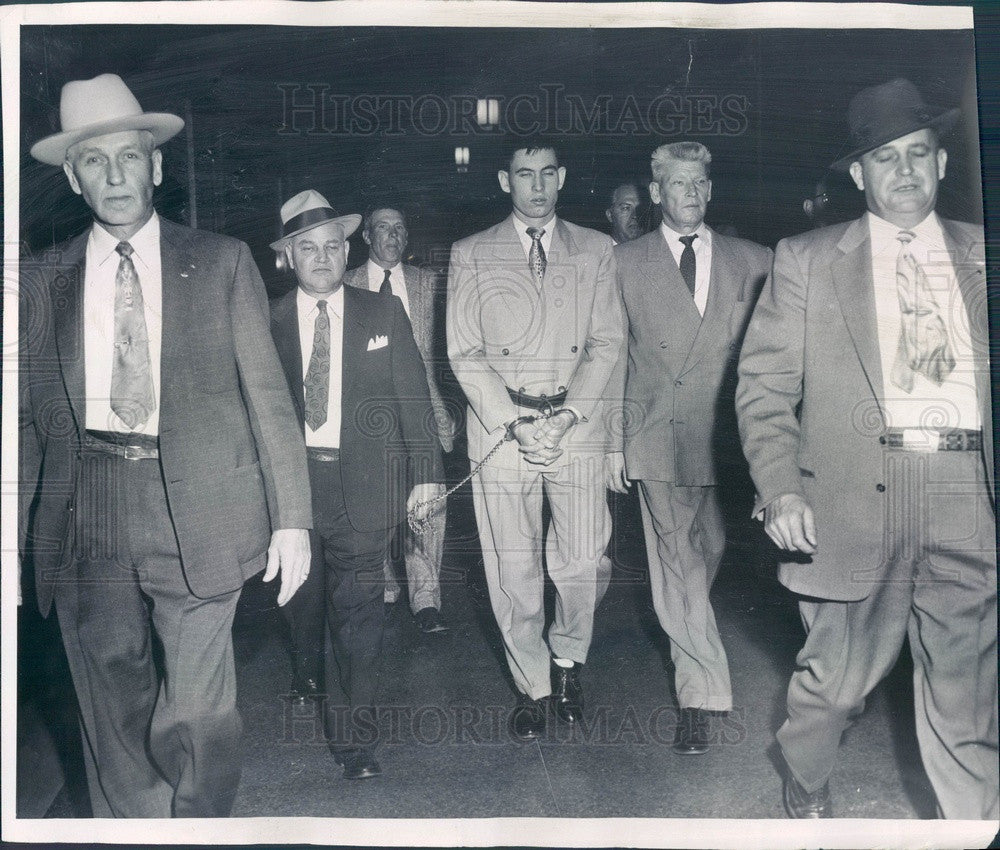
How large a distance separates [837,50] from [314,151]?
1.70 m

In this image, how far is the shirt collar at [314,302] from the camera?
3025mm

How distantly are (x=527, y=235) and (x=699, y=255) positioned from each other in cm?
56

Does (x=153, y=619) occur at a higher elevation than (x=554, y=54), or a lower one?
lower

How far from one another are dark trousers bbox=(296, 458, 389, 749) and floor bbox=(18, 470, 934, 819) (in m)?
0.06

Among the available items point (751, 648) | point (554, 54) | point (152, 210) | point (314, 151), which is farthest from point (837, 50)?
point (152, 210)

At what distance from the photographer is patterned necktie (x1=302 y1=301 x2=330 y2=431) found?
9.93ft

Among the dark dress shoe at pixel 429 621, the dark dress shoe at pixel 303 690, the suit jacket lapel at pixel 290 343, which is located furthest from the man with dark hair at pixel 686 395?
the dark dress shoe at pixel 303 690

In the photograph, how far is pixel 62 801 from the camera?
3070 mm

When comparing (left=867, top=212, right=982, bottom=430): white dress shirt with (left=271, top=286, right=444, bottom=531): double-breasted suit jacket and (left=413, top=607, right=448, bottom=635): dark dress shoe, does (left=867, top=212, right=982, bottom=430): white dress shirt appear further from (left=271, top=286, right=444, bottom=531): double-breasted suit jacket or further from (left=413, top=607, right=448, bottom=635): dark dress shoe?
(left=413, top=607, right=448, bottom=635): dark dress shoe

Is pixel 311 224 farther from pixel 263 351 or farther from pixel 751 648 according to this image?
pixel 751 648

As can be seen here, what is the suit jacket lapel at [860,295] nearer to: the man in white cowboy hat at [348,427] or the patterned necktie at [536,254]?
the patterned necktie at [536,254]

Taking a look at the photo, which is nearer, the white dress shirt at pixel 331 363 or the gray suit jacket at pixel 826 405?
the gray suit jacket at pixel 826 405

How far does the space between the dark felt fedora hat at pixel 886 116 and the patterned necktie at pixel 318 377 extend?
5.56 ft

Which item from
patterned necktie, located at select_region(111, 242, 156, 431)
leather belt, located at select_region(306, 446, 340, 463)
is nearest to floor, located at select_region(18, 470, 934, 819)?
leather belt, located at select_region(306, 446, 340, 463)
